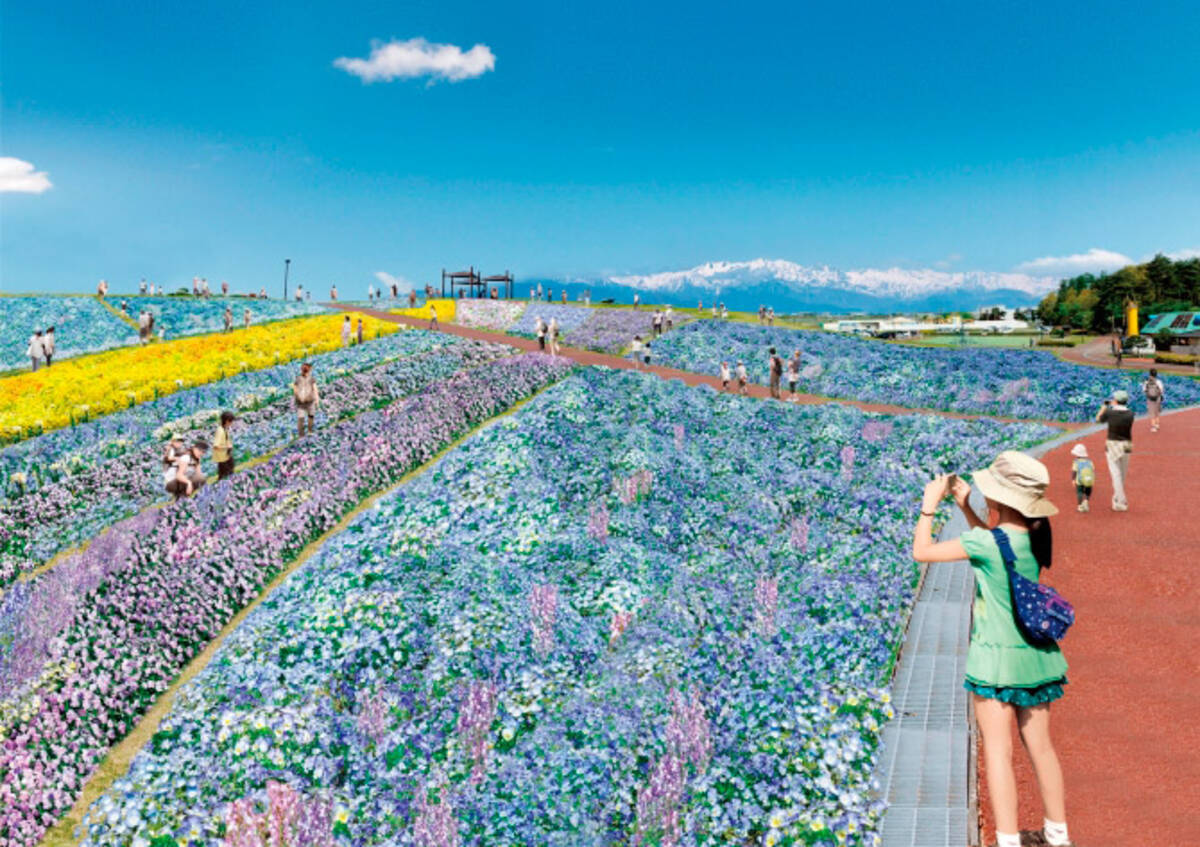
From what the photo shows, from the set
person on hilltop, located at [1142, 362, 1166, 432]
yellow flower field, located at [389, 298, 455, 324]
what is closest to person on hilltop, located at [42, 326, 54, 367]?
yellow flower field, located at [389, 298, 455, 324]

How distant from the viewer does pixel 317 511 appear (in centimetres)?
1483

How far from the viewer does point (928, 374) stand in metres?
36.2

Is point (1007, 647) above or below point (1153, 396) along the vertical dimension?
below

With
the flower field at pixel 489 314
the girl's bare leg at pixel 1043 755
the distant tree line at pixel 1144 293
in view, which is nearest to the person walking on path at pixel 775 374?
the girl's bare leg at pixel 1043 755

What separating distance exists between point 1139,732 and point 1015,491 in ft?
15.9

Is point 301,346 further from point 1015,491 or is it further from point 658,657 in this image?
point 1015,491

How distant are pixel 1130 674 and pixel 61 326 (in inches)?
2132

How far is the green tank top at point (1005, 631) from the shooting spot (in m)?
5.46

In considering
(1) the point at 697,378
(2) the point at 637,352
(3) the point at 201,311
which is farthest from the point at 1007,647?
(3) the point at 201,311

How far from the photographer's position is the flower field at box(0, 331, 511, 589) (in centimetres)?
1727

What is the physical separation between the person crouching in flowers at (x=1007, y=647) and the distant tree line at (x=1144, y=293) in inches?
4150

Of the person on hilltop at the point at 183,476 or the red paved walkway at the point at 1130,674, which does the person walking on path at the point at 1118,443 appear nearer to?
the red paved walkway at the point at 1130,674

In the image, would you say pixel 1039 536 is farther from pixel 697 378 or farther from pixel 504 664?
→ pixel 697 378

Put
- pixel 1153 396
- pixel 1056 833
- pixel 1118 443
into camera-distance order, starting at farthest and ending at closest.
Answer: pixel 1153 396 < pixel 1118 443 < pixel 1056 833
